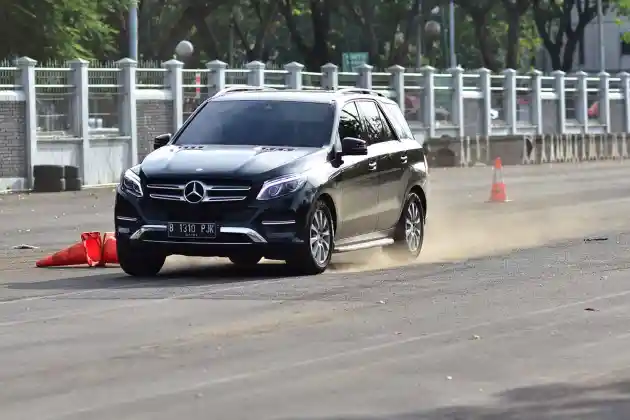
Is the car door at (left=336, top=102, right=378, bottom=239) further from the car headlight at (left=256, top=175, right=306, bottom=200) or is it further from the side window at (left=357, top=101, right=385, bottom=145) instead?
the car headlight at (left=256, top=175, right=306, bottom=200)

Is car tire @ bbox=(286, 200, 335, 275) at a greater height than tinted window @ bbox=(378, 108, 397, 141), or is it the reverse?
tinted window @ bbox=(378, 108, 397, 141)

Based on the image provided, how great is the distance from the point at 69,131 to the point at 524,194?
9317 mm

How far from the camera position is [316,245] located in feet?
52.5

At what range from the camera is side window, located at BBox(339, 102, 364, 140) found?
1717 centimetres

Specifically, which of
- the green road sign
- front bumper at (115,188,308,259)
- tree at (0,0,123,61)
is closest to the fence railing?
tree at (0,0,123,61)

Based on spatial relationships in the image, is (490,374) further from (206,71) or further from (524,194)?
(206,71)

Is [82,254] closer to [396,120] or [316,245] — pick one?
[316,245]

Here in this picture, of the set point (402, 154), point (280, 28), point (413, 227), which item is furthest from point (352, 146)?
point (280, 28)

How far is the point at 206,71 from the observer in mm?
40156

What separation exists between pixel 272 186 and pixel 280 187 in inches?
3.1

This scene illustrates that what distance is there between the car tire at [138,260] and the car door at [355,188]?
1697 millimetres

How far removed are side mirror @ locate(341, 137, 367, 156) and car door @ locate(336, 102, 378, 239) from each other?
0.11 metres

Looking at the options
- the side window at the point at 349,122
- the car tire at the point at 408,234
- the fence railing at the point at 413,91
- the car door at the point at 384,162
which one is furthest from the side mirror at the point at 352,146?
the fence railing at the point at 413,91

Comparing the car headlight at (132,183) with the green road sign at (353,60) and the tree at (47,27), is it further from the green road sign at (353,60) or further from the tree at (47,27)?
the green road sign at (353,60)
